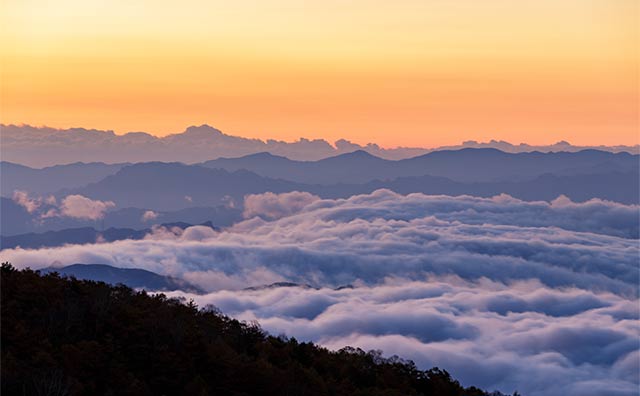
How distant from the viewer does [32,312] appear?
89.5 ft

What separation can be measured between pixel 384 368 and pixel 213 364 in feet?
34.4

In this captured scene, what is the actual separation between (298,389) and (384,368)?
366 inches

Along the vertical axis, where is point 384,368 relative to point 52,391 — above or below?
above

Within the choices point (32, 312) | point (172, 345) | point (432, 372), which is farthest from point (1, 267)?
point (432, 372)

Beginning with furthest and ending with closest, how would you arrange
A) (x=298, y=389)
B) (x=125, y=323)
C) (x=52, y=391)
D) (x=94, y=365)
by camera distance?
(x=125, y=323), (x=298, y=389), (x=94, y=365), (x=52, y=391)

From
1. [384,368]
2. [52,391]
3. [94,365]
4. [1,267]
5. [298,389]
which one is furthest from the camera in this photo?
[384,368]

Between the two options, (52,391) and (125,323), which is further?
(125,323)

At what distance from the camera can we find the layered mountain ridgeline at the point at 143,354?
2323cm

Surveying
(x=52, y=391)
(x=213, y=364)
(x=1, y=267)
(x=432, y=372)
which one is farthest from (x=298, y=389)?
(x=1, y=267)

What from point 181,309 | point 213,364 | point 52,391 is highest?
point 181,309

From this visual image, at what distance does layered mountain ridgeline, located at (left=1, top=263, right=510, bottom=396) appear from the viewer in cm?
2323

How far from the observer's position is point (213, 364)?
26.6m

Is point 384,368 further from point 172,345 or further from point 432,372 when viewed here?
point 172,345

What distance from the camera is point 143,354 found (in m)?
26.1
